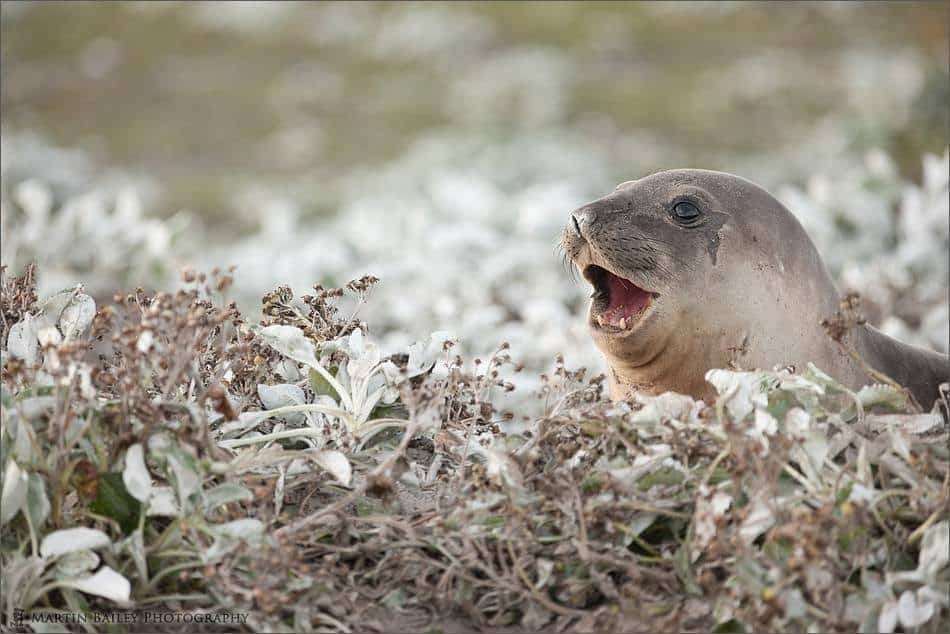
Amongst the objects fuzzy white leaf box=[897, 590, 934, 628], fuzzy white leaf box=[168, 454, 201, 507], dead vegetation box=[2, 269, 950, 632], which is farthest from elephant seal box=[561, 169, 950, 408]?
fuzzy white leaf box=[168, 454, 201, 507]

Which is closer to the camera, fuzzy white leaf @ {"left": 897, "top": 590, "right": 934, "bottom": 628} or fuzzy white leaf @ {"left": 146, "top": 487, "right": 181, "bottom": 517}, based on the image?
fuzzy white leaf @ {"left": 897, "top": 590, "right": 934, "bottom": 628}

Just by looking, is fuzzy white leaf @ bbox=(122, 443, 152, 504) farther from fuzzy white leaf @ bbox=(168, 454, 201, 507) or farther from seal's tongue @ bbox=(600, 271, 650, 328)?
seal's tongue @ bbox=(600, 271, 650, 328)

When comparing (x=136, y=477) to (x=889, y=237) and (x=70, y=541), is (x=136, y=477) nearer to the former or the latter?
(x=70, y=541)

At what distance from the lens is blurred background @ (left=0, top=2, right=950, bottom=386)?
741 cm

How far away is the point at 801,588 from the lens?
257 centimetres

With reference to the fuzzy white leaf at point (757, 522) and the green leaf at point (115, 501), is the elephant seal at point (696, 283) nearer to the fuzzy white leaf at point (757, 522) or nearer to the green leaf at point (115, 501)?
the fuzzy white leaf at point (757, 522)

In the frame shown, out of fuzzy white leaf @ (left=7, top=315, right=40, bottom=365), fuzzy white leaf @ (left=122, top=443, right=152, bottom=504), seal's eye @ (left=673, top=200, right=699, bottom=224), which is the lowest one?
fuzzy white leaf @ (left=122, top=443, right=152, bottom=504)

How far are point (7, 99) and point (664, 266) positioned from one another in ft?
41.1

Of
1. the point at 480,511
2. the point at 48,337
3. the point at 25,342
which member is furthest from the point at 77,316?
the point at 480,511

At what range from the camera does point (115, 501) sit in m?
2.77

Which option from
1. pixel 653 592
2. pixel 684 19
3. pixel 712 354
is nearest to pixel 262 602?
pixel 653 592

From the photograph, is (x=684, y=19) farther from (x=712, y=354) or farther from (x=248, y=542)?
(x=248, y=542)

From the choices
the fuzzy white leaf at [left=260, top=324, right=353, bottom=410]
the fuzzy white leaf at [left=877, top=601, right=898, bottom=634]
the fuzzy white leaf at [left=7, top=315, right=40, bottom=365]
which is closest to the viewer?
the fuzzy white leaf at [left=877, top=601, right=898, bottom=634]

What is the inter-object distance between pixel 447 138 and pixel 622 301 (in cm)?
1061
